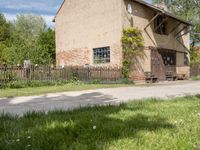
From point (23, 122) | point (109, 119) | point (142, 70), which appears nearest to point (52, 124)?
point (23, 122)

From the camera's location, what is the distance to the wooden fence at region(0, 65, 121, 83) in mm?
17031

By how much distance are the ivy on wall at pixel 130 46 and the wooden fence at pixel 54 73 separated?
977 millimetres

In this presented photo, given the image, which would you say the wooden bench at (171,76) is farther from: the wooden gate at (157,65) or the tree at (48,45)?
the tree at (48,45)

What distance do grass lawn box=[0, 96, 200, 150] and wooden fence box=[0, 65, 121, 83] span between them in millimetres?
11327

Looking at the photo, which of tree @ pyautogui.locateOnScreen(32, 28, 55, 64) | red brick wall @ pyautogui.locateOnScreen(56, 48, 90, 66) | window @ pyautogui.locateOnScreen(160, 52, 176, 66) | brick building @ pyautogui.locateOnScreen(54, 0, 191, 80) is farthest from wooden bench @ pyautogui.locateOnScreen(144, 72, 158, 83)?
tree @ pyautogui.locateOnScreen(32, 28, 55, 64)

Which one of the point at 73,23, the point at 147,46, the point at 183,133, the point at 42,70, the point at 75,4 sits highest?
the point at 75,4

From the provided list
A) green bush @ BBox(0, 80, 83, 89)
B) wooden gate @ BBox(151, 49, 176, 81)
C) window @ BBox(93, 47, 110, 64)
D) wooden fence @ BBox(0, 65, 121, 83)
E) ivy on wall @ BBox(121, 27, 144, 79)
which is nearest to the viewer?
Answer: green bush @ BBox(0, 80, 83, 89)

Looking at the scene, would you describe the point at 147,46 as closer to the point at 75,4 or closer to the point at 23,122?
the point at 75,4

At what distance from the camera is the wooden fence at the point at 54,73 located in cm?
1703

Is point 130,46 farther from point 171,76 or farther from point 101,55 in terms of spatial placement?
point 171,76

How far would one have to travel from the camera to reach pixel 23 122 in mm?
5453

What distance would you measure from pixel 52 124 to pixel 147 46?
21874 millimetres

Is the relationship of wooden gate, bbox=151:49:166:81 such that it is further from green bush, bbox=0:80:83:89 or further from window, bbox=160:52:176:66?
green bush, bbox=0:80:83:89

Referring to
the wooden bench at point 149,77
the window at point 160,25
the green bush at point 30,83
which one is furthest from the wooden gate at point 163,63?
the green bush at point 30,83
